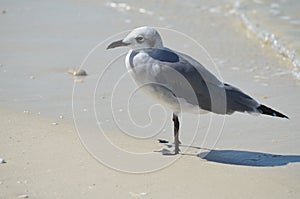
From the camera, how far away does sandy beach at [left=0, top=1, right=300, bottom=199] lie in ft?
14.5

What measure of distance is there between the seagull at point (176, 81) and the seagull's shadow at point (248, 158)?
0.93 ft

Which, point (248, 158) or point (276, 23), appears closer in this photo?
point (248, 158)

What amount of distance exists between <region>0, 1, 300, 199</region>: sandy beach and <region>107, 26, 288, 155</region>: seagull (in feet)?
1.13

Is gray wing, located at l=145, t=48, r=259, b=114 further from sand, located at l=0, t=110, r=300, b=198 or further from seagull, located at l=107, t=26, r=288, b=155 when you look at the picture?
sand, located at l=0, t=110, r=300, b=198

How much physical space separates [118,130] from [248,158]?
3.64 ft

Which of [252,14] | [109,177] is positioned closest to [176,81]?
[109,177]

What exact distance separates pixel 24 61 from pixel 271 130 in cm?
299

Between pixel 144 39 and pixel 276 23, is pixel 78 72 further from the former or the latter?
pixel 276 23

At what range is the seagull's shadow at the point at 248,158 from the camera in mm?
4879

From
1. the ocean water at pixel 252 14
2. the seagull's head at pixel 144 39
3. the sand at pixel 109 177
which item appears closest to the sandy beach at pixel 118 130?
the sand at pixel 109 177

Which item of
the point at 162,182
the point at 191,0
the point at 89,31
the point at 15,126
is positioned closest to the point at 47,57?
the point at 89,31

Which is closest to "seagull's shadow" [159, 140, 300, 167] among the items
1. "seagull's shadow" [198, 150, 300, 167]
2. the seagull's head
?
"seagull's shadow" [198, 150, 300, 167]

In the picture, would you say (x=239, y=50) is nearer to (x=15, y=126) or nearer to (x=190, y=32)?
(x=190, y=32)

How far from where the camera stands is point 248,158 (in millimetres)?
4977
